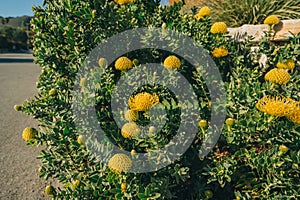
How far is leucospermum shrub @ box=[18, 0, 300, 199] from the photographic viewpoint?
1433 millimetres

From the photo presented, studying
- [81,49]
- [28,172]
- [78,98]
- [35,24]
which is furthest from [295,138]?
[28,172]

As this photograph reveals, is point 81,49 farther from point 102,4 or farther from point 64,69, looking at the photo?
point 102,4

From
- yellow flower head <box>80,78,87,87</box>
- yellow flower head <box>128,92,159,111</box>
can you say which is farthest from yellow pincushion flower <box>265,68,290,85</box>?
yellow flower head <box>80,78,87,87</box>

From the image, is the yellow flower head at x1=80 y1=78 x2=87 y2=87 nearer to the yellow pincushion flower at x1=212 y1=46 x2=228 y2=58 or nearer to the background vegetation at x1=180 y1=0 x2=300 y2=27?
the yellow pincushion flower at x1=212 y1=46 x2=228 y2=58

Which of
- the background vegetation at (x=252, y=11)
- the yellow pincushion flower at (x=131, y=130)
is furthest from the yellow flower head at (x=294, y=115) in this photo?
the background vegetation at (x=252, y=11)

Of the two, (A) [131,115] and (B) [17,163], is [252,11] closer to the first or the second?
(A) [131,115]

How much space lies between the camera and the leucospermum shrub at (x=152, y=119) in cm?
143

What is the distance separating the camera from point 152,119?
151 centimetres

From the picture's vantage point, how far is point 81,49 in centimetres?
184

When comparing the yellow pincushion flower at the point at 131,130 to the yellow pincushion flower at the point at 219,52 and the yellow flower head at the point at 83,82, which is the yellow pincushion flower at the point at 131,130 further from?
the yellow pincushion flower at the point at 219,52

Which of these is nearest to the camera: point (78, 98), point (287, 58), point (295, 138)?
point (295, 138)

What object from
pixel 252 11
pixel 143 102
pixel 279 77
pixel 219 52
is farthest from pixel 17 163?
pixel 252 11

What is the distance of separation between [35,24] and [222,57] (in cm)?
141

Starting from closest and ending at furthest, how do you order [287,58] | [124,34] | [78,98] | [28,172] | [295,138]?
[295,138] < [78,98] < [287,58] < [124,34] < [28,172]
